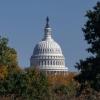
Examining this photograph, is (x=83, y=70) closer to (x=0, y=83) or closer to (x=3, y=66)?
(x=0, y=83)

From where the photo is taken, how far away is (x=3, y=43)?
61781 mm

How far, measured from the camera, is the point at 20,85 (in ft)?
175

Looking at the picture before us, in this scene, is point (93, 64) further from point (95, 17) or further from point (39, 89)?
point (39, 89)

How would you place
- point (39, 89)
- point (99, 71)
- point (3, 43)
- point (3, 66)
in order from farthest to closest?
point (3, 66) → point (3, 43) → point (39, 89) → point (99, 71)

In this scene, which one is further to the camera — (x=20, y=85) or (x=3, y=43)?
(x=3, y=43)

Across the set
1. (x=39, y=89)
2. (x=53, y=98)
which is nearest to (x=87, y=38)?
(x=53, y=98)

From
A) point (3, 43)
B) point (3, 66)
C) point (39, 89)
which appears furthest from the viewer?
point (3, 66)

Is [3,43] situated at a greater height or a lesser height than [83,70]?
greater

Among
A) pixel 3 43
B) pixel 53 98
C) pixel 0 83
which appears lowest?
pixel 53 98

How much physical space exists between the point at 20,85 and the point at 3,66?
14.2 m

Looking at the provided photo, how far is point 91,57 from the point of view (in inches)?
1421

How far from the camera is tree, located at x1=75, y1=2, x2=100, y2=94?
35.4 meters

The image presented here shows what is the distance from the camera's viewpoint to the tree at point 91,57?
35.4m

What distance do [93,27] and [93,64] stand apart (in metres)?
1.97
